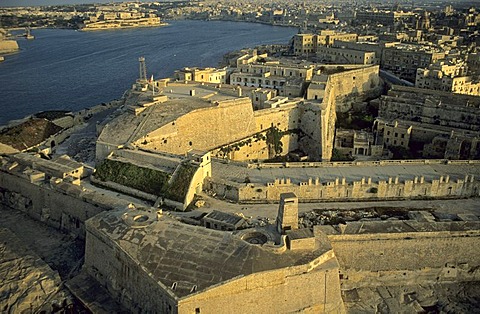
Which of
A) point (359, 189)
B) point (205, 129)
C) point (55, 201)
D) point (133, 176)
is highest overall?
point (205, 129)

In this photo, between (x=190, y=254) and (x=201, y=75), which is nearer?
(x=190, y=254)

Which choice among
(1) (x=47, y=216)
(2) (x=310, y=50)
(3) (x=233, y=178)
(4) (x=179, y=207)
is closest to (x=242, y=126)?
(3) (x=233, y=178)

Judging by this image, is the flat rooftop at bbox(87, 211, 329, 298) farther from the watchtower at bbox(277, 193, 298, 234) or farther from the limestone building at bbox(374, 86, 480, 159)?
the limestone building at bbox(374, 86, 480, 159)

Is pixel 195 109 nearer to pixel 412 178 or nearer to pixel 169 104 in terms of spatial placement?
pixel 169 104

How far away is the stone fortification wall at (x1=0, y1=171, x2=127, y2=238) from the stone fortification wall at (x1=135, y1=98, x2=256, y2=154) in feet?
15.6

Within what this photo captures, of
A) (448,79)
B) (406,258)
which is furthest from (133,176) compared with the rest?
(448,79)

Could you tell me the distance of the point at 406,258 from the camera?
18.4 m

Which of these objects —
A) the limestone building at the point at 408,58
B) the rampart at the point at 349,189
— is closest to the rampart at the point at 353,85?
the limestone building at the point at 408,58

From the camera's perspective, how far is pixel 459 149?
28.4 m

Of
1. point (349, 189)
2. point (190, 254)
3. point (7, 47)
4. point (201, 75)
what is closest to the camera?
point (190, 254)

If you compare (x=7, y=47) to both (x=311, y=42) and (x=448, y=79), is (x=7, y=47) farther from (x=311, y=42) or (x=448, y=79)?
(x=448, y=79)

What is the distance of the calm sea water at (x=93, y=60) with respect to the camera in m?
47.9

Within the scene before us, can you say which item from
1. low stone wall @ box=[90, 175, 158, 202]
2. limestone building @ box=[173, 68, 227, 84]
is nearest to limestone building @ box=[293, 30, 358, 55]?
limestone building @ box=[173, 68, 227, 84]

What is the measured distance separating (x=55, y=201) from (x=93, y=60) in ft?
169
